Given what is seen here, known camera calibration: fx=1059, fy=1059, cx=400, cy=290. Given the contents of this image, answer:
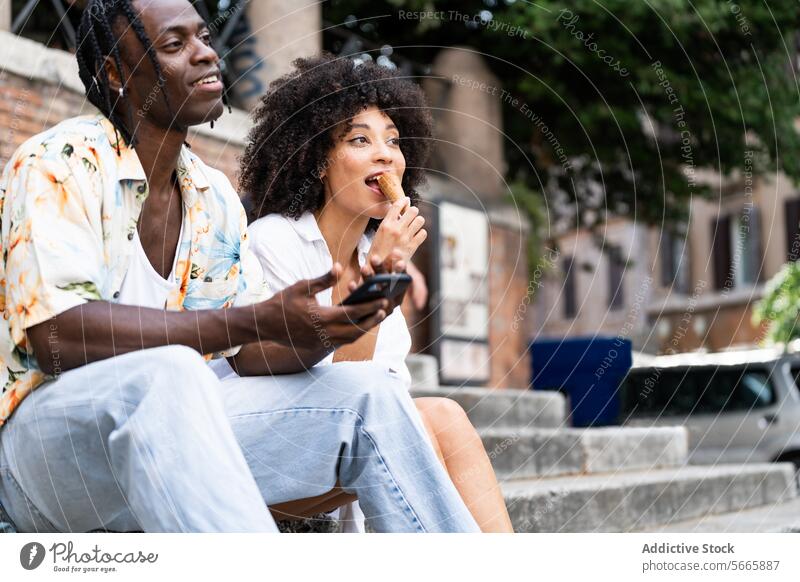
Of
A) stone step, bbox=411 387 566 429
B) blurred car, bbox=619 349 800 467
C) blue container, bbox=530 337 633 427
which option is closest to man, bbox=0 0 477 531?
stone step, bbox=411 387 566 429

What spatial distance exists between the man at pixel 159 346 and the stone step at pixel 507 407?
1.99 meters

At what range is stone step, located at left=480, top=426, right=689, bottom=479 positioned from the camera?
2.80 metres

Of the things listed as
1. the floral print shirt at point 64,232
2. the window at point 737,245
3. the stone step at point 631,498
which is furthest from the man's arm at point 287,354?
the window at point 737,245

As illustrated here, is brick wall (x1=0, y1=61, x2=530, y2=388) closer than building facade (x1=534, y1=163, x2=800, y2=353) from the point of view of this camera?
Yes

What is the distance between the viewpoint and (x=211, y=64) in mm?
1337

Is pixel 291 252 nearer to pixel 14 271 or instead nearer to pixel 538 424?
pixel 14 271

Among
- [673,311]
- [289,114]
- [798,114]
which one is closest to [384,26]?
[798,114]

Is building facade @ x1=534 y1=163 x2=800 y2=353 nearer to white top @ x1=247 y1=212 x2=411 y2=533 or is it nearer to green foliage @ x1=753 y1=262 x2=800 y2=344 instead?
green foliage @ x1=753 y1=262 x2=800 y2=344

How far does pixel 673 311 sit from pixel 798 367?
9495 millimetres

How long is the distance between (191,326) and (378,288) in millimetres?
212

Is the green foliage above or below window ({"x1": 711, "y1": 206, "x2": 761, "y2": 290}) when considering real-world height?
above

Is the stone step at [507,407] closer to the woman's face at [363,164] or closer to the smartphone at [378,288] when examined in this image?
the woman's face at [363,164]

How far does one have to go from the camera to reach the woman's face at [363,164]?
5.42 feet

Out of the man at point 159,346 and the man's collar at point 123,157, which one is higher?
the man's collar at point 123,157
